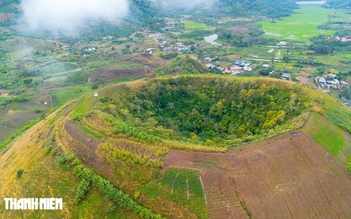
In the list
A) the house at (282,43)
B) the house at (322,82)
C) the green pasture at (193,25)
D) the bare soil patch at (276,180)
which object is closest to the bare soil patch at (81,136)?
the bare soil patch at (276,180)

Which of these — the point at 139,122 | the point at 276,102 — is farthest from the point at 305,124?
the point at 139,122

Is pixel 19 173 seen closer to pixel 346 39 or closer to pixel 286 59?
pixel 286 59

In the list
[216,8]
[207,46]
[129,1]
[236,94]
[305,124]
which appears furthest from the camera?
[216,8]

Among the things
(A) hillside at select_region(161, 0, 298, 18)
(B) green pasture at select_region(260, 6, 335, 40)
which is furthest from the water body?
(A) hillside at select_region(161, 0, 298, 18)

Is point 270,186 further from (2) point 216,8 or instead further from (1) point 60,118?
(2) point 216,8

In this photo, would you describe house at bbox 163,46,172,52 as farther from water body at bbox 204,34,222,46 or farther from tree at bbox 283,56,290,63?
tree at bbox 283,56,290,63

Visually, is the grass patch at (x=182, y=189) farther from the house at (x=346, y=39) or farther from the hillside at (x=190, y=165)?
the house at (x=346, y=39)

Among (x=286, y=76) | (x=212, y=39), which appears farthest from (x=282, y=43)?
(x=286, y=76)
